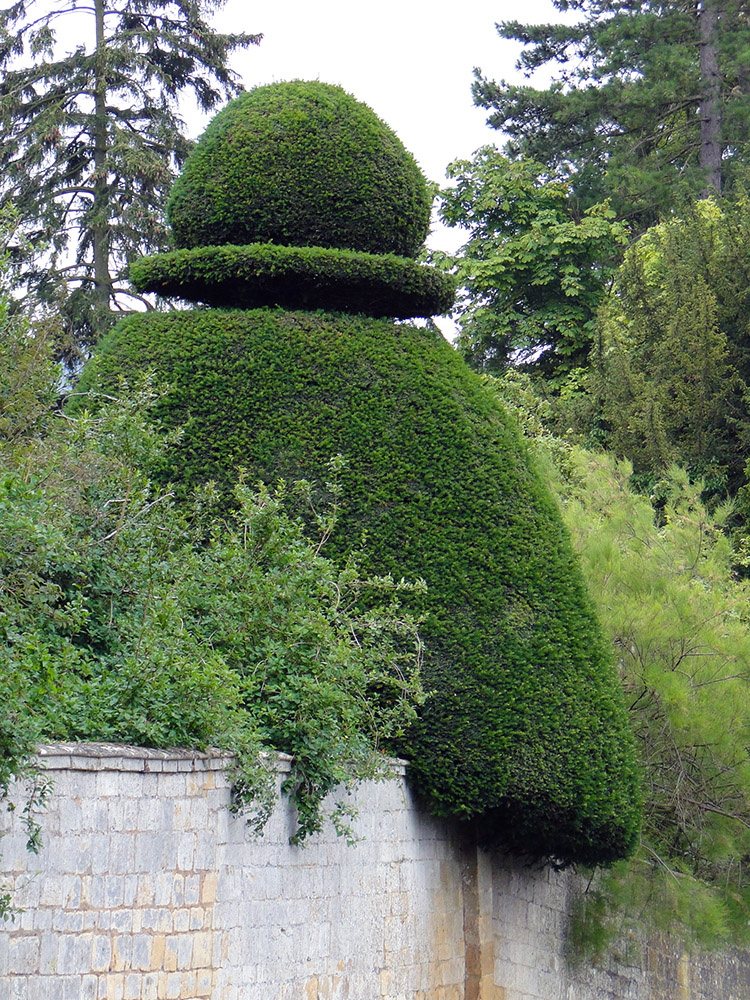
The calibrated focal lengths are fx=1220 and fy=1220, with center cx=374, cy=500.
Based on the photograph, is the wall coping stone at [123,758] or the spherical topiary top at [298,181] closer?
the wall coping stone at [123,758]

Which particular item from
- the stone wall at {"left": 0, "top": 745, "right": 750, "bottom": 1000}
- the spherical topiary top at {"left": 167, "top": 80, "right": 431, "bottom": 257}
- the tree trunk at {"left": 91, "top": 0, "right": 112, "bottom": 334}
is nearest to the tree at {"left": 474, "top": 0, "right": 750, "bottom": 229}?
the tree trunk at {"left": 91, "top": 0, "right": 112, "bottom": 334}

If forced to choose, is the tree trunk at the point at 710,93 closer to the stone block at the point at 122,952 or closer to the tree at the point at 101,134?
the tree at the point at 101,134

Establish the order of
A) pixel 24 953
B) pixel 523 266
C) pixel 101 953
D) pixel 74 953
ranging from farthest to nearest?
pixel 523 266
pixel 101 953
pixel 74 953
pixel 24 953

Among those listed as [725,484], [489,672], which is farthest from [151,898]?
[725,484]

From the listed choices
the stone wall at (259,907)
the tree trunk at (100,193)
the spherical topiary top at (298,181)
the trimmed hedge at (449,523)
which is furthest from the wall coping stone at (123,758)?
the tree trunk at (100,193)

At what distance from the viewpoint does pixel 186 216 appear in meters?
9.82

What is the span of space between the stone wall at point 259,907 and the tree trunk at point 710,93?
18964 mm

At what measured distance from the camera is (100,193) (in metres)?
19.5

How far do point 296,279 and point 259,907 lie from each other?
4841 millimetres

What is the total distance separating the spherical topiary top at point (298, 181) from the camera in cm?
959

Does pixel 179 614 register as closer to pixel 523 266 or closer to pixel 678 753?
pixel 678 753

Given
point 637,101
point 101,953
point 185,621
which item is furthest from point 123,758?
point 637,101

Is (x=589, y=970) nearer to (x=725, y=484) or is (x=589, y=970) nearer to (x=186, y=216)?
(x=186, y=216)

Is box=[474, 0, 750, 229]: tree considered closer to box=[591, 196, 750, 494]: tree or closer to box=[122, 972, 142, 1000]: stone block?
box=[591, 196, 750, 494]: tree
